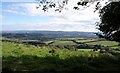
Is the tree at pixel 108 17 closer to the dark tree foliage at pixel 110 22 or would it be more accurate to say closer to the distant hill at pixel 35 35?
the dark tree foliage at pixel 110 22

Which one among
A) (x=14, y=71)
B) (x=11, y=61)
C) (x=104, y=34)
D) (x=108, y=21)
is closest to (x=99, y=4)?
(x=108, y=21)

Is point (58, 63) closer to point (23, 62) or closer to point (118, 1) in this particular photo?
point (23, 62)

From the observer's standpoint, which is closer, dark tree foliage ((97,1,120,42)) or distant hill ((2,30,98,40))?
dark tree foliage ((97,1,120,42))

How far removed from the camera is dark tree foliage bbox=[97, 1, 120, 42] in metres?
18.0

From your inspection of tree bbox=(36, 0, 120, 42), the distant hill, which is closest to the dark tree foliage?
tree bbox=(36, 0, 120, 42)

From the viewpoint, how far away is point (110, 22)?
19188 millimetres

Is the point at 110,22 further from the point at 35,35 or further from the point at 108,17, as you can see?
the point at 35,35

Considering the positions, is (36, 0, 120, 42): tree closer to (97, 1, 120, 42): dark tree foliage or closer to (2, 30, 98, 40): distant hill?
(97, 1, 120, 42): dark tree foliage

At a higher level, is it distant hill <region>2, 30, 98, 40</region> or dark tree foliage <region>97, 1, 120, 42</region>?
dark tree foliage <region>97, 1, 120, 42</region>

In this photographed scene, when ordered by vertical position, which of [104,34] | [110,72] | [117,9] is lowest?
[110,72]

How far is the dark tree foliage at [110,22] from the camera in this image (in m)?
18.0

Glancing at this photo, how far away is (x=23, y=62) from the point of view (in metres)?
14.1

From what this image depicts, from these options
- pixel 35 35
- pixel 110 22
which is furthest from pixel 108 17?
pixel 35 35

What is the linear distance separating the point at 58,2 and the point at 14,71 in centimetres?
859
